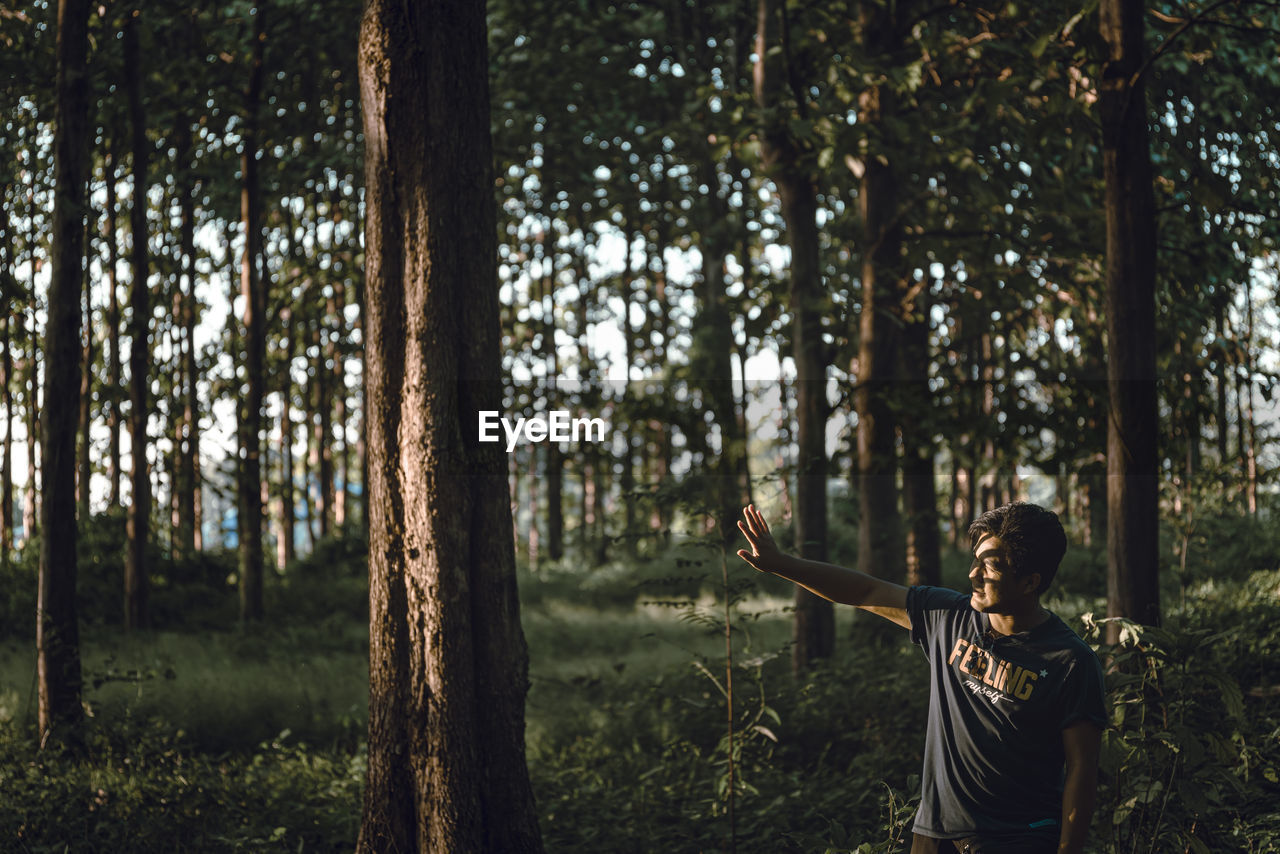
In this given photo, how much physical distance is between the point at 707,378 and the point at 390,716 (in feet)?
52.5

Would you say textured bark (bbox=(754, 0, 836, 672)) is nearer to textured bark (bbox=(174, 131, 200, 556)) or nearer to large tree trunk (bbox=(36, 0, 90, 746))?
large tree trunk (bbox=(36, 0, 90, 746))

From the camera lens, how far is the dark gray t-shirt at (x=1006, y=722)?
10.7 feet

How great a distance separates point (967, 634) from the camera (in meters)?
3.60

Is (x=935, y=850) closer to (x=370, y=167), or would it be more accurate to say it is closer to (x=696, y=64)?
(x=370, y=167)

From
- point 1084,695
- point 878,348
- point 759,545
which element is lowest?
point 1084,695

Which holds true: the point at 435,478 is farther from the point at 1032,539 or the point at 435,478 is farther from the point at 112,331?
the point at 112,331

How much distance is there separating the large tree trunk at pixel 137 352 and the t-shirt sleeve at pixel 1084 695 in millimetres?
12445

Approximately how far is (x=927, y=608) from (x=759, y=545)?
26.4 inches

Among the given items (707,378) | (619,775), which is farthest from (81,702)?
(707,378)

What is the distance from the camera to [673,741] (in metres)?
7.62

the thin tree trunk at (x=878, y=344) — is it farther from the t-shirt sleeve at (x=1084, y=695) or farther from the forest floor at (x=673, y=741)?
the t-shirt sleeve at (x=1084, y=695)

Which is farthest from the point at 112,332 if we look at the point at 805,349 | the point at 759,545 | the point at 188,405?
the point at 759,545

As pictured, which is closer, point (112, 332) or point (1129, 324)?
point (1129, 324)

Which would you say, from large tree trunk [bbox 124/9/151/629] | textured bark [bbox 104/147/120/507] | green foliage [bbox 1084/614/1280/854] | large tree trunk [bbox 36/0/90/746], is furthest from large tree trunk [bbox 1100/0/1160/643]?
textured bark [bbox 104/147/120/507]
